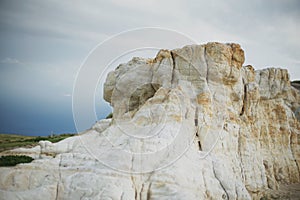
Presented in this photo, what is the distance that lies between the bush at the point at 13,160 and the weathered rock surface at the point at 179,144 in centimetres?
96

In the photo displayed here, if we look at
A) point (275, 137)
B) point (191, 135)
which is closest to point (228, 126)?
point (191, 135)

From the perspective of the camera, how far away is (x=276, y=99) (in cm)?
2212

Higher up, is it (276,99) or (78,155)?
(276,99)

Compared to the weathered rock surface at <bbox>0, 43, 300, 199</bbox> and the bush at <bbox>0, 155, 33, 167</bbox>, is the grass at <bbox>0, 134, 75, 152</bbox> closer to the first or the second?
the bush at <bbox>0, 155, 33, 167</bbox>

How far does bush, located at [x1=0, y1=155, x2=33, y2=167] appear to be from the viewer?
1188 cm

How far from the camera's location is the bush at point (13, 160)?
1188 centimetres

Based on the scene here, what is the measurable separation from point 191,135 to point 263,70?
44.6 feet

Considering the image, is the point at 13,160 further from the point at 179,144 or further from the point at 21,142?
the point at 21,142

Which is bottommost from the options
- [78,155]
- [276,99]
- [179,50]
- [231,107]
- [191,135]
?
[78,155]

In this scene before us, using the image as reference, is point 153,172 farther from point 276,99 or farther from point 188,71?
point 276,99

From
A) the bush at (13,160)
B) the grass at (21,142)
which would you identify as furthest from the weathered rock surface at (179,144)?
the grass at (21,142)

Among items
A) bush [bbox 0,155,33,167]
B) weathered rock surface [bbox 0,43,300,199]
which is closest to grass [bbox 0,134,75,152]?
bush [bbox 0,155,33,167]

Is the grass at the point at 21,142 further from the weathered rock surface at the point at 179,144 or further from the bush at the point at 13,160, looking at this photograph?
the weathered rock surface at the point at 179,144

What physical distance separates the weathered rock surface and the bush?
0.96 metres
